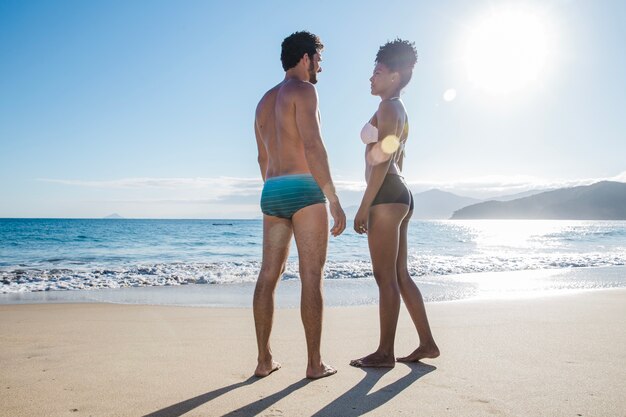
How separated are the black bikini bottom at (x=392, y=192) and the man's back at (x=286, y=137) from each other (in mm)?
576

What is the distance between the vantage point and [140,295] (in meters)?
7.89

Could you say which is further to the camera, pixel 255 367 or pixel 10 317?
pixel 10 317

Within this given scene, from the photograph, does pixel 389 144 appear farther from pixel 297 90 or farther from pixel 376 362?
pixel 376 362

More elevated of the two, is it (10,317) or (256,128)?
(256,128)

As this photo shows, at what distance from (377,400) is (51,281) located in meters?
9.50

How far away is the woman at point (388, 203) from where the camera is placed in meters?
→ 3.22

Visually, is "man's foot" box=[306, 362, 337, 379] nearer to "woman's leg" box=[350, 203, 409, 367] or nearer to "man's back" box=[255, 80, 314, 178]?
"woman's leg" box=[350, 203, 409, 367]

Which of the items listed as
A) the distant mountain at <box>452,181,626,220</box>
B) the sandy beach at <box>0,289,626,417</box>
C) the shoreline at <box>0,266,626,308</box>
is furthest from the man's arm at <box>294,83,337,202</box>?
the distant mountain at <box>452,181,626,220</box>

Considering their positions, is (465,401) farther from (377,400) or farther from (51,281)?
(51,281)

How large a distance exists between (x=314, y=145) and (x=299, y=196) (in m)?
0.33

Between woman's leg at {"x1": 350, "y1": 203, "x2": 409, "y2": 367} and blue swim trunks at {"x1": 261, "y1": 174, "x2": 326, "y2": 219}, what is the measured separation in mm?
480

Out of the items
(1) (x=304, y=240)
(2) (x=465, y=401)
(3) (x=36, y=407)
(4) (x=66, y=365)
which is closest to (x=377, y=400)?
(2) (x=465, y=401)

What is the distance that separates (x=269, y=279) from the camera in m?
3.07

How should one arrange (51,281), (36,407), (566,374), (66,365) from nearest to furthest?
(36,407) → (566,374) → (66,365) → (51,281)
